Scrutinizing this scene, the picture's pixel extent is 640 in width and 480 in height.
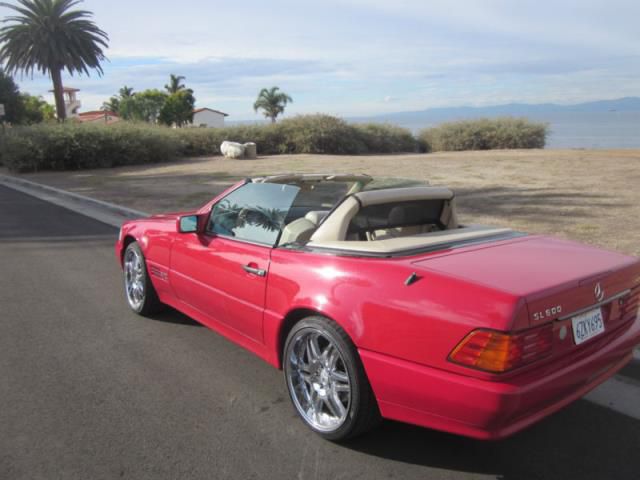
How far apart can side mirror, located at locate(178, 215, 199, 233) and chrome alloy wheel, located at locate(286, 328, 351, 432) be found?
1.47 m

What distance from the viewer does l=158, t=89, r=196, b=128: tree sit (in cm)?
9631

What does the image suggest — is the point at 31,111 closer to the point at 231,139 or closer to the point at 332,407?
the point at 231,139

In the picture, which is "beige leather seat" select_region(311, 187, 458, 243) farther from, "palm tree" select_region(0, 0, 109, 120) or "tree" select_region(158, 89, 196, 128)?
"tree" select_region(158, 89, 196, 128)

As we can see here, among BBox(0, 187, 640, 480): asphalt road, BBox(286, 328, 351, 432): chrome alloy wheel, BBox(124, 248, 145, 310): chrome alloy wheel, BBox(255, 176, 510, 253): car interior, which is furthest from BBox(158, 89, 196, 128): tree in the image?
BBox(286, 328, 351, 432): chrome alloy wheel

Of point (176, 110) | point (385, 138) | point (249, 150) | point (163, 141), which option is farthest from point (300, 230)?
point (176, 110)

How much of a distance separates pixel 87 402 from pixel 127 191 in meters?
12.7

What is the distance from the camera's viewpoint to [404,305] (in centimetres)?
272

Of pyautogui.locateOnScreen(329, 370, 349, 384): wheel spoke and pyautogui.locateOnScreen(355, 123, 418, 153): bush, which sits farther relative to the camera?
pyautogui.locateOnScreen(355, 123, 418, 153): bush

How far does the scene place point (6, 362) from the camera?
4.24m

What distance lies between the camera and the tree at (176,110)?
316ft

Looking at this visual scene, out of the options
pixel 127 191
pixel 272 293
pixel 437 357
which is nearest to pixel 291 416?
pixel 272 293

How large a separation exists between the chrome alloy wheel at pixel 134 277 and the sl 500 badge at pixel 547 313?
3620 millimetres

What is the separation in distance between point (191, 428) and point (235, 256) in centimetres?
114

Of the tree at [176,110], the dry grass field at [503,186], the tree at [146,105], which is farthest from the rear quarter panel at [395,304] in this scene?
the tree at [146,105]
